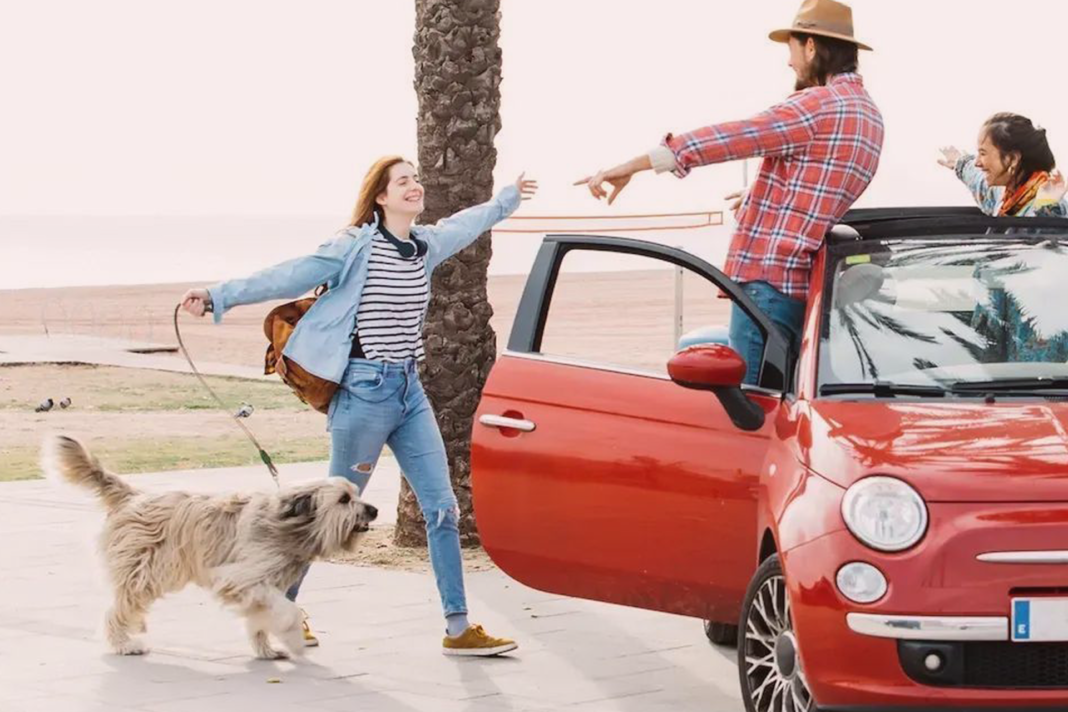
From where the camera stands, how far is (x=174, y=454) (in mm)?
16844

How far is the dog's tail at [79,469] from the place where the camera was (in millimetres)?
8023

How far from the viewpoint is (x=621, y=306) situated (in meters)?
43.3

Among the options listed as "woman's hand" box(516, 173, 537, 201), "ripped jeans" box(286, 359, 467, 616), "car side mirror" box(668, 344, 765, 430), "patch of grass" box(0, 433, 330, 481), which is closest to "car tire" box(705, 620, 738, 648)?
"ripped jeans" box(286, 359, 467, 616)

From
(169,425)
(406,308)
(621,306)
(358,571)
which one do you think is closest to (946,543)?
(406,308)

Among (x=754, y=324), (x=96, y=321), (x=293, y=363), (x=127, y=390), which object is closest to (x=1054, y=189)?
(x=754, y=324)

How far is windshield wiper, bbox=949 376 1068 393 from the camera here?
6.22 metres

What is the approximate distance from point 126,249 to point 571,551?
242 ft

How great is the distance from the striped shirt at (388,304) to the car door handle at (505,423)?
0.84 metres

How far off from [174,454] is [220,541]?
9.15 metres

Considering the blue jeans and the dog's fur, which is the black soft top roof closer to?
the blue jeans

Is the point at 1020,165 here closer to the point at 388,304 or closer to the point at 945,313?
→ the point at 945,313

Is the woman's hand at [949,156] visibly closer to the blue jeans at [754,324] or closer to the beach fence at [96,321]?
the blue jeans at [754,324]

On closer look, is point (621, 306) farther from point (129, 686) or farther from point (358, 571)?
point (129, 686)

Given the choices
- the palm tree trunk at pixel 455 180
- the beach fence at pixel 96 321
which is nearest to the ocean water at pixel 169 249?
the beach fence at pixel 96 321
